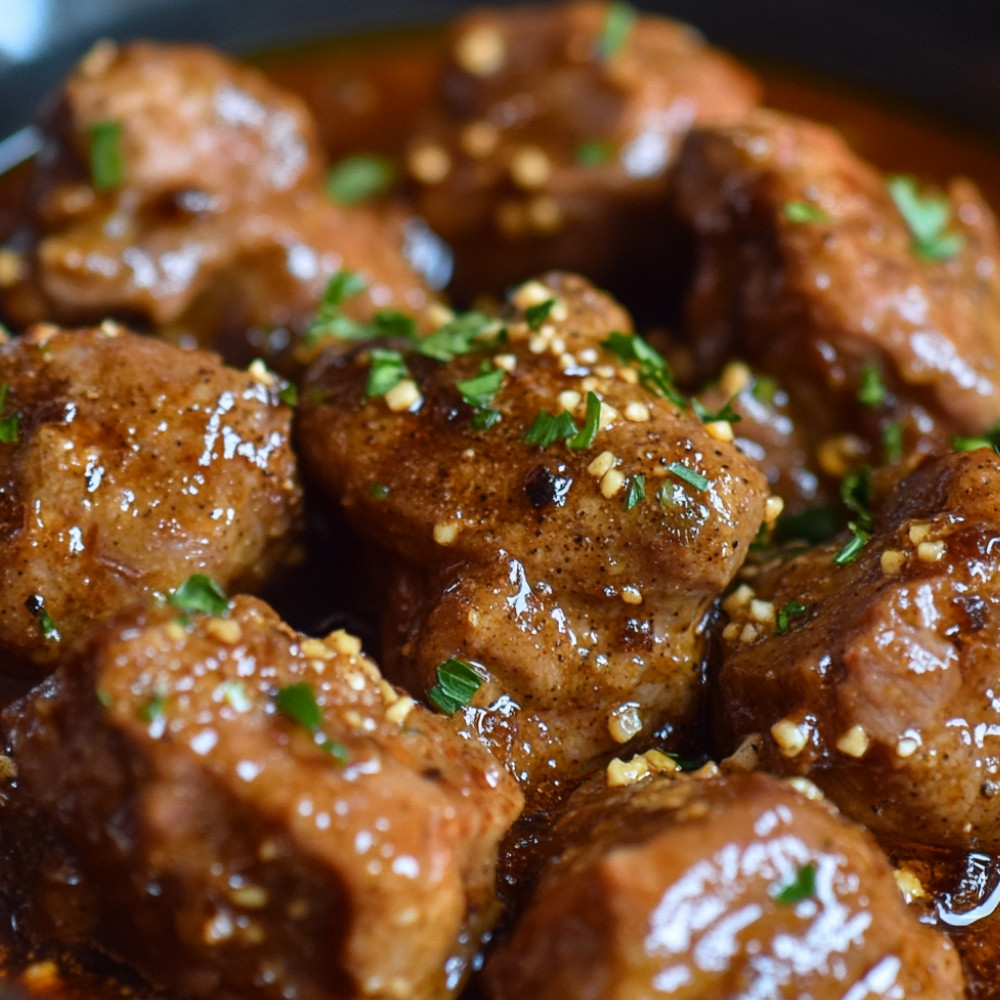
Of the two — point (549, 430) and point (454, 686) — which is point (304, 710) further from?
point (549, 430)

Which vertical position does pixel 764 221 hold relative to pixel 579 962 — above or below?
above

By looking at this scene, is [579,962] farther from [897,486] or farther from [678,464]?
[897,486]

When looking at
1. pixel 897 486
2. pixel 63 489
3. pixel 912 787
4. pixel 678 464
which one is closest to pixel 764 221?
pixel 897 486

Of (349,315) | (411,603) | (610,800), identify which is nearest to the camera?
(610,800)

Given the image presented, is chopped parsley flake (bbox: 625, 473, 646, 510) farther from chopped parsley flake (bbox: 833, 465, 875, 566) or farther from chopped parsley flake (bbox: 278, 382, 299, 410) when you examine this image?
chopped parsley flake (bbox: 278, 382, 299, 410)

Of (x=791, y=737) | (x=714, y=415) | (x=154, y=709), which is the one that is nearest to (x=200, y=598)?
(x=154, y=709)

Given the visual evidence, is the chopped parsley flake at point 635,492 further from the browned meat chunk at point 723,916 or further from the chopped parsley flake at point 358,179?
the chopped parsley flake at point 358,179
